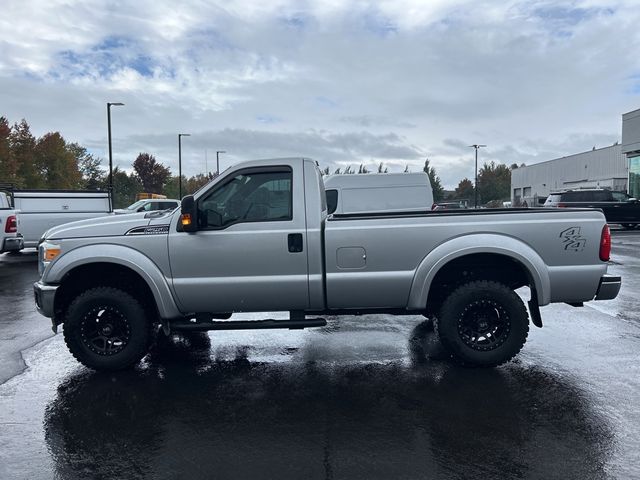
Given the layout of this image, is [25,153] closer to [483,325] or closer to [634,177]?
[634,177]

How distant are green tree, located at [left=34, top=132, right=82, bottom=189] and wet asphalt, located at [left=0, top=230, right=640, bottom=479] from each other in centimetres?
6556

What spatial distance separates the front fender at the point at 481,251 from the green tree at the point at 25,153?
61436mm

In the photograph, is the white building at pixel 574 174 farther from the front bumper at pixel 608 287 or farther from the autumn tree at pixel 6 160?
the autumn tree at pixel 6 160

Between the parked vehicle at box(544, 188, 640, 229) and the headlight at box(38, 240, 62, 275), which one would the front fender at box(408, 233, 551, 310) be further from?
the parked vehicle at box(544, 188, 640, 229)

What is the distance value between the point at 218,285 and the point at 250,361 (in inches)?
40.5

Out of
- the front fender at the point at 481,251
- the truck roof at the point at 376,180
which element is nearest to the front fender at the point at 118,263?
the front fender at the point at 481,251

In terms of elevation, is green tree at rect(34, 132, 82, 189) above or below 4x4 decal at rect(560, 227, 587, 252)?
above

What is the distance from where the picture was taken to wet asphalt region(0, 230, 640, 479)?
3594 millimetres

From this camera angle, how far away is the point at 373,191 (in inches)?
506

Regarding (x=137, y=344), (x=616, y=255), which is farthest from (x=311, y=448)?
(x=616, y=255)

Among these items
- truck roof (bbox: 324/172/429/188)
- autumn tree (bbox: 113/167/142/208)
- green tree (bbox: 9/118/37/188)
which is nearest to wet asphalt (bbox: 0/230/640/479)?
truck roof (bbox: 324/172/429/188)

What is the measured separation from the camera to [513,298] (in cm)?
539

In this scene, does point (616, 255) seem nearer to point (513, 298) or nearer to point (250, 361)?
point (513, 298)

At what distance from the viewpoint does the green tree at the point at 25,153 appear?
58.2 m
